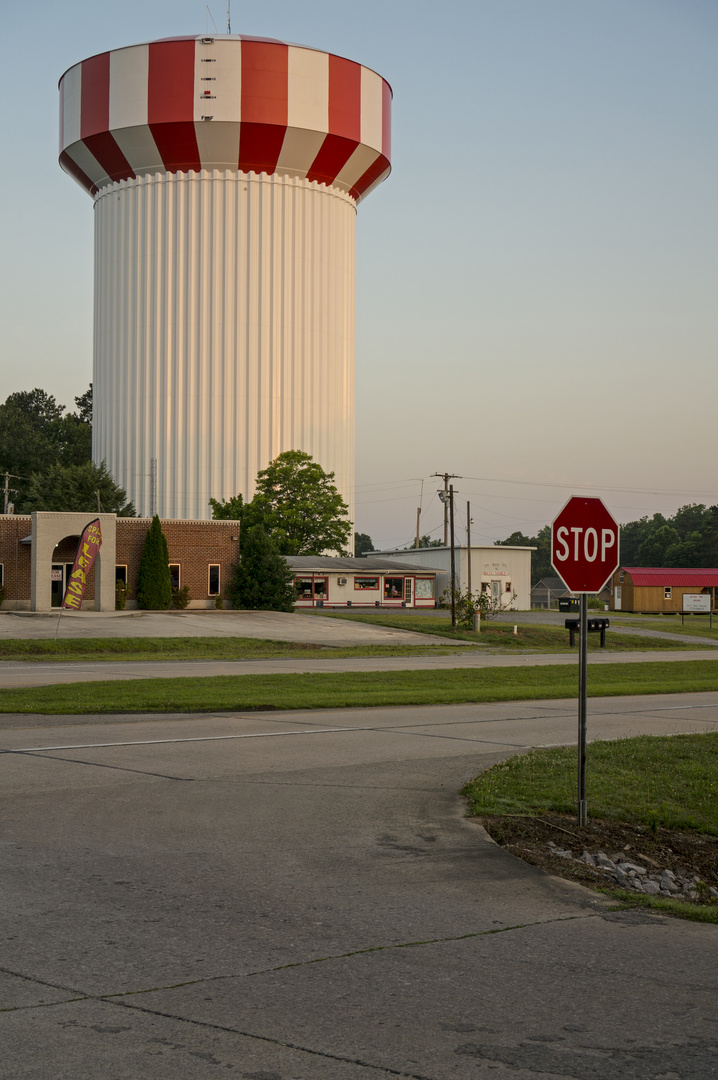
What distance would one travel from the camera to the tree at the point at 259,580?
56.9 meters

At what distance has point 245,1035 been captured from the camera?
175 inches

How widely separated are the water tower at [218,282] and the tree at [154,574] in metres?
22.8

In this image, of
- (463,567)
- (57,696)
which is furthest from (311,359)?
(57,696)

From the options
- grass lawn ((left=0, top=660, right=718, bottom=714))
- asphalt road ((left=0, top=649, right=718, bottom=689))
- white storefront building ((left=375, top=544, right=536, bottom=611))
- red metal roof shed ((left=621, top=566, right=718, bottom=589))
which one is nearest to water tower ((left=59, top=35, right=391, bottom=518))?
white storefront building ((left=375, top=544, right=536, bottom=611))

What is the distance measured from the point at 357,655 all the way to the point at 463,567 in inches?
1584

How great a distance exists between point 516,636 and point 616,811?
137 ft

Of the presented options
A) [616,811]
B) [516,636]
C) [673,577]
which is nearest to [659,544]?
[673,577]

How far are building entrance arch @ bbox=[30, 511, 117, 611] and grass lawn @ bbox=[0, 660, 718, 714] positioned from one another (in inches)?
1062

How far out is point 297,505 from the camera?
7450cm

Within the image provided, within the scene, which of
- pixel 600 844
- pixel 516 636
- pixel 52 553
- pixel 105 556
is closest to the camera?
pixel 600 844

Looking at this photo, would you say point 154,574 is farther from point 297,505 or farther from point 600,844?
point 600,844

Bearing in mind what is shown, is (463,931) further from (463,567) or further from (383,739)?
(463,567)

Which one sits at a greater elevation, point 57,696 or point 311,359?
point 311,359

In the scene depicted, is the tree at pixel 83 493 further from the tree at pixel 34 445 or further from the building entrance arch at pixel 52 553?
the building entrance arch at pixel 52 553
